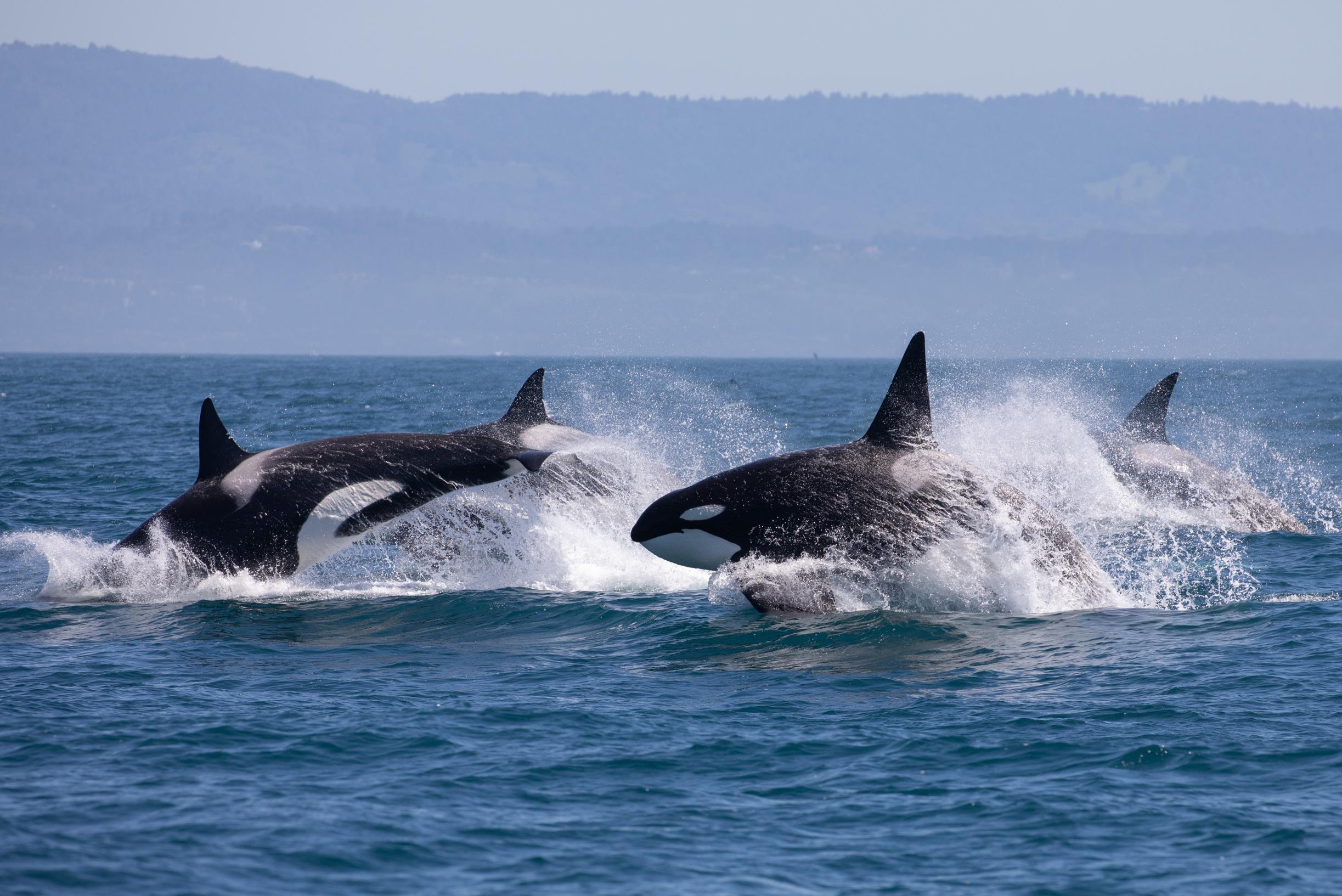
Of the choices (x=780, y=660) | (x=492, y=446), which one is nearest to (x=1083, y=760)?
(x=780, y=660)

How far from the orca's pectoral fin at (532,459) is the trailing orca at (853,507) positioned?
1901 millimetres

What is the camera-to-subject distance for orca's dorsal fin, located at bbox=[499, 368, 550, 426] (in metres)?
16.0

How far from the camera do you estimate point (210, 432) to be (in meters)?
14.0

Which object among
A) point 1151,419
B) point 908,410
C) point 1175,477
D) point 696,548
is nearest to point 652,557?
point 696,548

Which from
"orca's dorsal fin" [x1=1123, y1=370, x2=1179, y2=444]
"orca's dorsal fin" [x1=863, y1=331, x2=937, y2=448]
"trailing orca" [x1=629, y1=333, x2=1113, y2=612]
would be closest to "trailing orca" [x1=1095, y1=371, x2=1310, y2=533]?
"orca's dorsal fin" [x1=1123, y1=370, x2=1179, y2=444]

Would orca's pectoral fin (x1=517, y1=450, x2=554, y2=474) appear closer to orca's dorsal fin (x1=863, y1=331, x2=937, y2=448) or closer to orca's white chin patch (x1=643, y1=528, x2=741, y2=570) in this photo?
orca's white chin patch (x1=643, y1=528, x2=741, y2=570)

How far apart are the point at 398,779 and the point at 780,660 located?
3.84 meters

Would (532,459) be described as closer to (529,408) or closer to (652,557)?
(529,408)

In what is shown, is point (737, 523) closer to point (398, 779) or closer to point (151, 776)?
point (398, 779)

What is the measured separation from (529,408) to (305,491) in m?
3.12

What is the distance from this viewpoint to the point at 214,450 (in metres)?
14.0

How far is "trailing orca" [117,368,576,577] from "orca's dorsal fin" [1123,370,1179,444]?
11.5m

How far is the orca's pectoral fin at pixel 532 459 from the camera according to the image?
1413 centimetres

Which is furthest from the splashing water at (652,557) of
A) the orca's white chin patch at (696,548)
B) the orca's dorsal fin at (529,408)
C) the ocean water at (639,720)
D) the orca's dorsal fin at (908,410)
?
the orca's dorsal fin at (908,410)
